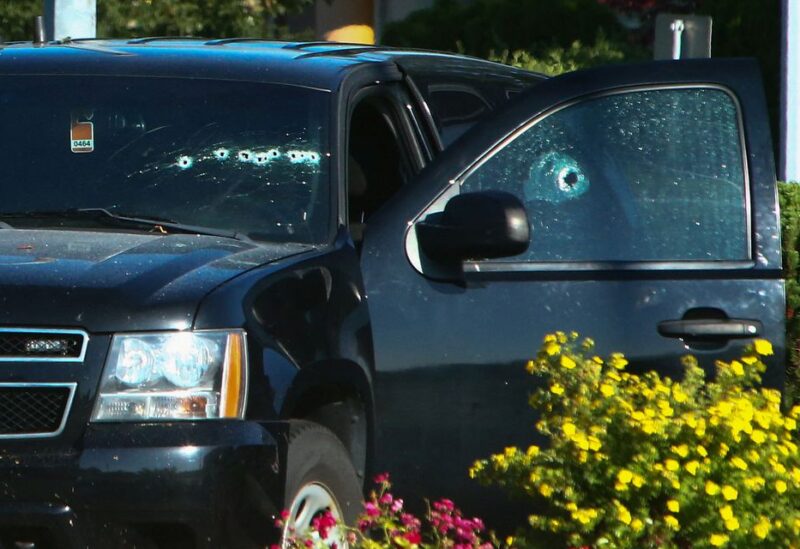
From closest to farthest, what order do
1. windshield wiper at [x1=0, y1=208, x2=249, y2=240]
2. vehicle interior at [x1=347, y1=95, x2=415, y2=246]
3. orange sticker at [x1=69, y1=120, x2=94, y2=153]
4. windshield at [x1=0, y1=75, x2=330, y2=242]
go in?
windshield wiper at [x1=0, y1=208, x2=249, y2=240]
windshield at [x1=0, y1=75, x2=330, y2=242]
orange sticker at [x1=69, y1=120, x2=94, y2=153]
vehicle interior at [x1=347, y1=95, x2=415, y2=246]

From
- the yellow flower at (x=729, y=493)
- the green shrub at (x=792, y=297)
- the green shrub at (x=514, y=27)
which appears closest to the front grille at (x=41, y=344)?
the yellow flower at (x=729, y=493)

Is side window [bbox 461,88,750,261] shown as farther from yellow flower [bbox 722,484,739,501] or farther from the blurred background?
the blurred background

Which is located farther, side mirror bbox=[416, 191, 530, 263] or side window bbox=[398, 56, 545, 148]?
side window bbox=[398, 56, 545, 148]

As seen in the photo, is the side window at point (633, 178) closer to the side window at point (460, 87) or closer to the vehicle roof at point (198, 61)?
the side window at point (460, 87)

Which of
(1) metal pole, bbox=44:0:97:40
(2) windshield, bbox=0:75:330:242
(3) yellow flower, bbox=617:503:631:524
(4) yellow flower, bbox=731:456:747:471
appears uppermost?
(1) metal pole, bbox=44:0:97:40

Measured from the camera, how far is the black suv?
399cm

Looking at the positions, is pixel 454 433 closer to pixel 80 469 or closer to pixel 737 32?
pixel 80 469

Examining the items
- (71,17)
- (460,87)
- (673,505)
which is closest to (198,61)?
(460,87)

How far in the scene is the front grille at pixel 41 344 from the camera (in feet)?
13.0

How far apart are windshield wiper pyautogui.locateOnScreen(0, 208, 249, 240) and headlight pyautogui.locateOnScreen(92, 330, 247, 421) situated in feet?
2.47

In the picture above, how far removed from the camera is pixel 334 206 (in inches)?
191

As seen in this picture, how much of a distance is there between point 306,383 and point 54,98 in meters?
1.50

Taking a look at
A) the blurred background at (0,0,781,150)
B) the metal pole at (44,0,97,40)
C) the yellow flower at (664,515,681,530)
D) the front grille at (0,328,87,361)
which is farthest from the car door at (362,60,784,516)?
the blurred background at (0,0,781,150)

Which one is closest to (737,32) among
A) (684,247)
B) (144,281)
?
(684,247)
